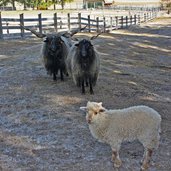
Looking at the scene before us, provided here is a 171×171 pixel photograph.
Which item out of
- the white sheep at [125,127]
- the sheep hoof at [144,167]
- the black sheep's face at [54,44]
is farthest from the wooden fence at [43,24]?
the sheep hoof at [144,167]

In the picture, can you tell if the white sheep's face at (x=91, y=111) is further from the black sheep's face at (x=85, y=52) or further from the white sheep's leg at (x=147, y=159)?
the black sheep's face at (x=85, y=52)

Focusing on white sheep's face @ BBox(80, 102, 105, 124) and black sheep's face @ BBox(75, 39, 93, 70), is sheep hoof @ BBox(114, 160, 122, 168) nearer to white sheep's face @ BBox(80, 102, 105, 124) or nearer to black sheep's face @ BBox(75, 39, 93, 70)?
white sheep's face @ BBox(80, 102, 105, 124)

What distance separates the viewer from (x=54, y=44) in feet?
34.4

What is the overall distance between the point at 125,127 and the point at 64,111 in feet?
9.07

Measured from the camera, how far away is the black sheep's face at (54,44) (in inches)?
413


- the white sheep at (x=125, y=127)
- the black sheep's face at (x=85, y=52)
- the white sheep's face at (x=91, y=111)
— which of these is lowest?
the white sheep at (x=125, y=127)

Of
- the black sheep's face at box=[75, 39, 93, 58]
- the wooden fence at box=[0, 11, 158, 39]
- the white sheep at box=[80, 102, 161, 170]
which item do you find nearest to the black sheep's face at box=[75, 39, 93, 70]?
the black sheep's face at box=[75, 39, 93, 58]

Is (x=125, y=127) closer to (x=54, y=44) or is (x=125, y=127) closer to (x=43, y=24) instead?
(x=54, y=44)

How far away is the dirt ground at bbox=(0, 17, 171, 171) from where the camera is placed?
5.95 metres

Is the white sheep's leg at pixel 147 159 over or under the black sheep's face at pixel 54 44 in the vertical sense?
under

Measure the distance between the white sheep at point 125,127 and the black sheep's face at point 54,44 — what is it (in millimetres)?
5035

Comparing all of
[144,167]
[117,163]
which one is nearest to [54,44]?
[117,163]

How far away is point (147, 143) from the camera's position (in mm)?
5574

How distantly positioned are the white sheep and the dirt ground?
1.14 feet
